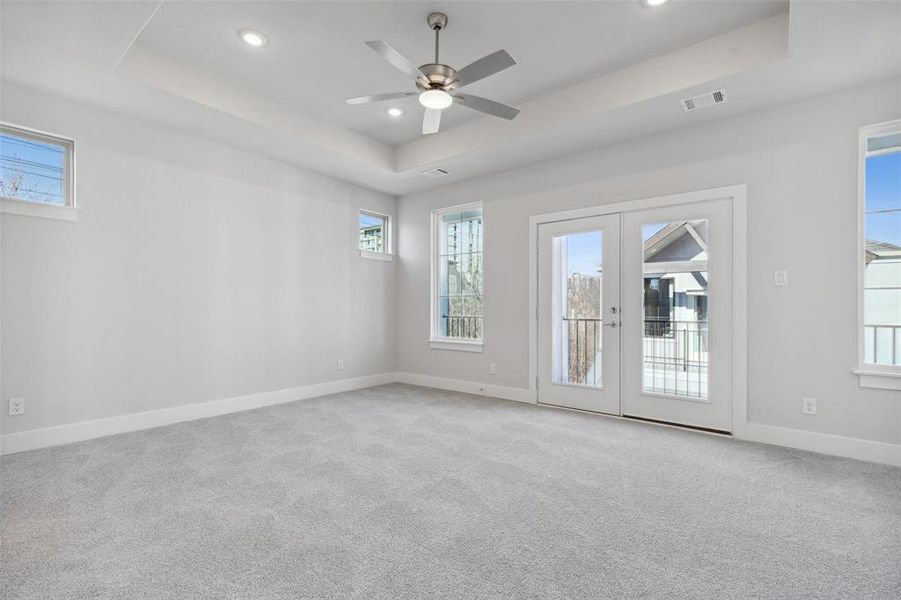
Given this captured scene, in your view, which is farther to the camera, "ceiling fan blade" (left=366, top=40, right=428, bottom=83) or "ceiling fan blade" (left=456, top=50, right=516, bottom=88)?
"ceiling fan blade" (left=456, top=50, right=516, bottom=88)

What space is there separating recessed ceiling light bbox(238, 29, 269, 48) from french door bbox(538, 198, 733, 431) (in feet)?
10.6

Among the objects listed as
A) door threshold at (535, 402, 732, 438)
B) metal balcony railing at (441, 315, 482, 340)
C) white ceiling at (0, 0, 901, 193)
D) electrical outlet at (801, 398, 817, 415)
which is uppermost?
white ceiling at (0, 0, 901, 193)

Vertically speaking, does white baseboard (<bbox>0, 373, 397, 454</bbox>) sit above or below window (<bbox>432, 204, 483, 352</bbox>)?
below

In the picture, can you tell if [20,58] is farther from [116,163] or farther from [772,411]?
[772,411]

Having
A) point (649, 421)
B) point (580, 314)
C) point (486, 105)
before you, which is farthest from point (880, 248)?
point (486, 105)

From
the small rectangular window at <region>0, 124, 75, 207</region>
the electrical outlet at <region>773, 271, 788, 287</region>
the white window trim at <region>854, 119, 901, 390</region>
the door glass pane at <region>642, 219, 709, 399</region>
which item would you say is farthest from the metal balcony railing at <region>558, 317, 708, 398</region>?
the small rectangular window at <region>0, 124, 75, 207</region>

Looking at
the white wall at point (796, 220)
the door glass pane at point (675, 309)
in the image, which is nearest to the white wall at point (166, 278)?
the white wall at point (796, 220)

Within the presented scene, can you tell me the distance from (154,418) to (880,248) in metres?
6.19

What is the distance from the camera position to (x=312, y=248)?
17.8 ft

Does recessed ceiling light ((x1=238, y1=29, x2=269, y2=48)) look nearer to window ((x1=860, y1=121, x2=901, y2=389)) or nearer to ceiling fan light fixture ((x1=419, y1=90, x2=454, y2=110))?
ceiling fan light fixture ((x1=419, y1=90, x2=454, y2=110))

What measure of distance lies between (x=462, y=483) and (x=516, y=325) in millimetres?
2724

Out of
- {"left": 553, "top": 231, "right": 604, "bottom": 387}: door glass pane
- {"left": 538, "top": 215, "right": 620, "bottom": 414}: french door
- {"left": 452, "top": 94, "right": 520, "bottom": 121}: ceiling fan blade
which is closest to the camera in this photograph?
{"left": 452, "top": 94, "right": 520, "bottom": 121}: ceiling fan blade

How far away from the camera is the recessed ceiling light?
10.4ft

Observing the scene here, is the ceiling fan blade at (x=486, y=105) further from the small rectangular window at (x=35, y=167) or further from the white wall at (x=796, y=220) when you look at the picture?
the small rectangular window at (x=35, y=167)
